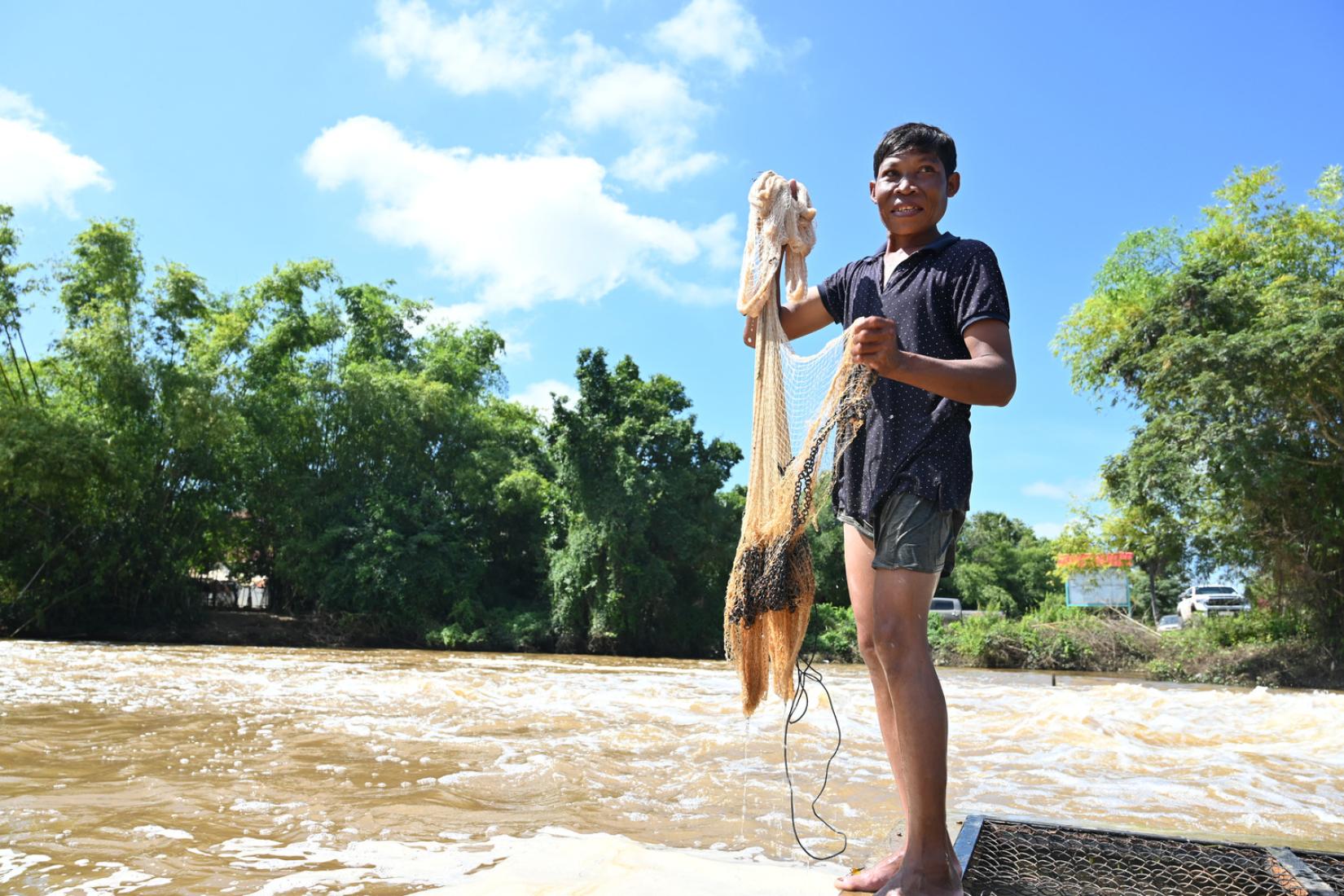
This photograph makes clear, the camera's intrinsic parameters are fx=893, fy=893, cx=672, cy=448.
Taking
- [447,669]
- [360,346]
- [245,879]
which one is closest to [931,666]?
[245,879]

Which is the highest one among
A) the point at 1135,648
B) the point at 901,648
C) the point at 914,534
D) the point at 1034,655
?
the point at 914,534

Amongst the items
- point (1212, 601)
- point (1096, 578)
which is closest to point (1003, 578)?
point (1212, 601)

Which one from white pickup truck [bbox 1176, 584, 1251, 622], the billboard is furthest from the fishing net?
white pickup truck [bbox 1176, 584, 1251, 622]

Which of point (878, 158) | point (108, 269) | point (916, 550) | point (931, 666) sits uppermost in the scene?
point (108, 269)

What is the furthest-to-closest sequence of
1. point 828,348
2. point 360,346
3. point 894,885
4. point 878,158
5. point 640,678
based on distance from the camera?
point 360,346
point 640,678
point 828,348
point 878,158
point 894,885

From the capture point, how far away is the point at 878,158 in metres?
2.65

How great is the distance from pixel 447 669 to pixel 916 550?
13.8 metres

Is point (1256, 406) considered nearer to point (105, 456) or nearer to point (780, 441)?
point (780, 441)

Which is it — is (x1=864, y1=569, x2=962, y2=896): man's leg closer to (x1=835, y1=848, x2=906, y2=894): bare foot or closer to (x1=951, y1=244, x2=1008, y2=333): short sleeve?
(x1=835, y1=848, x2=906, y2=894): bare foot

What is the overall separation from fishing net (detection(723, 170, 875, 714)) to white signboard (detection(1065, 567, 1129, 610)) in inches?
854

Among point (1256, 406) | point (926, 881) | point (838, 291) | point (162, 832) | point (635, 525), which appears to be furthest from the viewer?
point (635, 525)

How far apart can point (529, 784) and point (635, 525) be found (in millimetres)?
20618

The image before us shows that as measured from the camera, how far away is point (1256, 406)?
16.8 metres

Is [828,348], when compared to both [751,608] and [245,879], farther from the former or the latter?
[245,879]
